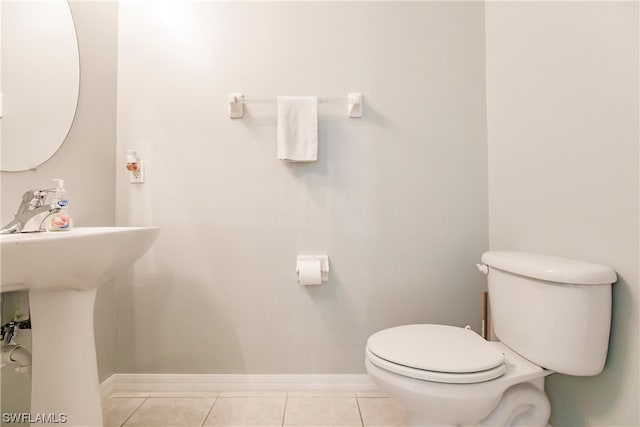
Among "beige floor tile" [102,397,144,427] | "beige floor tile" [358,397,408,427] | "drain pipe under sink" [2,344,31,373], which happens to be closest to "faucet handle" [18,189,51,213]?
"drain pipe under sink" [2,344,31,373]

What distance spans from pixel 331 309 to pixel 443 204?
742 millimetres

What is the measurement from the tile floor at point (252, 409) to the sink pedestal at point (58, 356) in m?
0.42

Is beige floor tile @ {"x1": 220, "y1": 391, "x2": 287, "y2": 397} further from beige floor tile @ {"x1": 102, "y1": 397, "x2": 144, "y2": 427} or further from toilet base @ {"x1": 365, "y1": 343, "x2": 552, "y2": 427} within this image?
toilet base @ {"x1": 365, "y1": 343, "x2": 552, "y2": 427}

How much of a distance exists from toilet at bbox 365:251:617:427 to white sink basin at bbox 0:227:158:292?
839 millimetres

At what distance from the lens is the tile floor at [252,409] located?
115 cm

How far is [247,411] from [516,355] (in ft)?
3.51

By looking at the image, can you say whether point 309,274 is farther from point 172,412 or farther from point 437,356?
point 172,412

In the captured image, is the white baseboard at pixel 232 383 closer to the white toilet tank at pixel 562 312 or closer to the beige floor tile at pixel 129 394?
the beige floor tile at pixel 129 394

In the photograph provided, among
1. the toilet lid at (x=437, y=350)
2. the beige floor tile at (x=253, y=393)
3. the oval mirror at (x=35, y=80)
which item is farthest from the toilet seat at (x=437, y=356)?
the oval mirror at (x=35, y=80)

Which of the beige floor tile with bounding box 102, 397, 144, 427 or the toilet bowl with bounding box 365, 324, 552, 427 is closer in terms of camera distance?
the toilet bowl with bounding box 365, 324, 552, 427

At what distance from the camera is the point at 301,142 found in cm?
130

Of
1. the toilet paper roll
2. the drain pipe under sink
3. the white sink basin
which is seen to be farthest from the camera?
the toilet paper roll

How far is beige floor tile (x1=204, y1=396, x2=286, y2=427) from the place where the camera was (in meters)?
1.15

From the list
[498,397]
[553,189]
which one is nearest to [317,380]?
[498,397]
